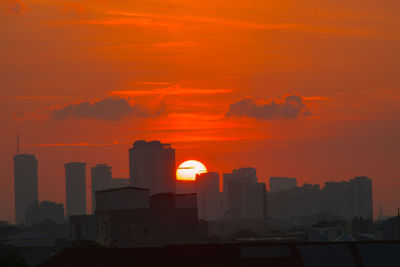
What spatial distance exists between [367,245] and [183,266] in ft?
48.3

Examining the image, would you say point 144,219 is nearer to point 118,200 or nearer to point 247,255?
point 118,200

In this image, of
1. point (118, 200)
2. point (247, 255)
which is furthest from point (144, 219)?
→ point (247, 255)

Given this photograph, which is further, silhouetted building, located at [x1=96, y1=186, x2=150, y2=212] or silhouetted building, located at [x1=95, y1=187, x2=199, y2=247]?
silhouetted building, located at [x1=96, y1=186, x2=150, y2=212]

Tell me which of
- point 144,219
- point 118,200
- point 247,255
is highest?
point 118,200

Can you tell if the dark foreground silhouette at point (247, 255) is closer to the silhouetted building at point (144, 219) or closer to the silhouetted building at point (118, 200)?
the silhouetted building at point (144, 219)

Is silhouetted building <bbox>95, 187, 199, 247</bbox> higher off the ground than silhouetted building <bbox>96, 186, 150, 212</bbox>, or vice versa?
silhouetted building <bbox>96, 186, 150, 212</bbox>

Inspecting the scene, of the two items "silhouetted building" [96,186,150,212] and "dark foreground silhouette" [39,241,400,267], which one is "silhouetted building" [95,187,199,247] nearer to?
"silhouetted building" [96,186,150,212]

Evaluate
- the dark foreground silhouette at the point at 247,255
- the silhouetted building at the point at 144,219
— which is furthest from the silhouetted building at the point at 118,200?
the dark foreground silhouette at the point at 247,255

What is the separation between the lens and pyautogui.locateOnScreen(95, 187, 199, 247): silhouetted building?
15650cm

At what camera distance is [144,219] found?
159 meters

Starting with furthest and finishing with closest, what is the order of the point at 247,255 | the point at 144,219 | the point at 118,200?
the point at 118,200 → the point at 144,219 → the point at 247,255

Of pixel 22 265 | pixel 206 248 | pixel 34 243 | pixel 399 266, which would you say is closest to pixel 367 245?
pixel 399 266

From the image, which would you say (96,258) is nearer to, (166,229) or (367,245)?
(367,245)

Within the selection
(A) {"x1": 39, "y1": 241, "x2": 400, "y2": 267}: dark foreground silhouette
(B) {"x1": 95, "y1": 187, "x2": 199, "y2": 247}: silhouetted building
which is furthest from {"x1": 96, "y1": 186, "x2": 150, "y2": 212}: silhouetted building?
(A) {"x1": 39, "y1": 241, "x2": 400, "y2": 267}: dark foreground silhouette
